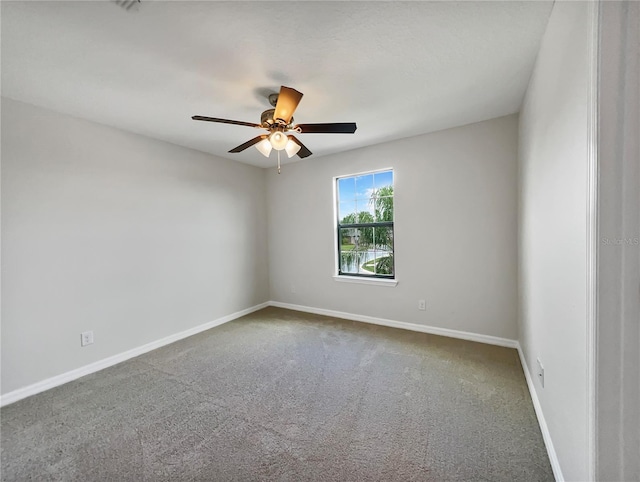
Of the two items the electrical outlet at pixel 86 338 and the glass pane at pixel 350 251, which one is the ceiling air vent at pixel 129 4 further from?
the glass pane at pixel 350 251

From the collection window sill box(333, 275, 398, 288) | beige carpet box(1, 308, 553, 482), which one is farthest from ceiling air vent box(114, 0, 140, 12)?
window sill box(333, 275, 398, 288)

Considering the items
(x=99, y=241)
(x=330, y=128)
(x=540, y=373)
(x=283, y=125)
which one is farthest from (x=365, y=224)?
(x=99, y=241)

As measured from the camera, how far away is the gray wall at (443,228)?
9.04 ft

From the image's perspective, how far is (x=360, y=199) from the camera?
379 centimetres

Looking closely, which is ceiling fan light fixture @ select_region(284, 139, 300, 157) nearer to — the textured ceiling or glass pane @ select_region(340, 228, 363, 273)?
the textured ceiling

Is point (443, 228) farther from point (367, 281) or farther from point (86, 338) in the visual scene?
point (86, 338)

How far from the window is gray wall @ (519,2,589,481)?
1.74 m

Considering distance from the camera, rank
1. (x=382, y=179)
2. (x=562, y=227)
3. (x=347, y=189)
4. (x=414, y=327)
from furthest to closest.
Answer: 1. (x=347, y=189)
2. (x=382, y=179)
3. (x=414, y=327)
4. (x=562, y=227)

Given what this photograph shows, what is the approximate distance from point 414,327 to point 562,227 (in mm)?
2378

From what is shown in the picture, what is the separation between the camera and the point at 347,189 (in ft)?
12.8

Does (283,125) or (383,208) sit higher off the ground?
(283,125)

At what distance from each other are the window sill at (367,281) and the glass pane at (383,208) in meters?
0.83

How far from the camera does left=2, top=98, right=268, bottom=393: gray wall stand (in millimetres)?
2135

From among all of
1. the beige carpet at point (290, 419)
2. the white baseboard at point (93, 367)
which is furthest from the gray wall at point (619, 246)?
the white baseboard at point (93, 367)
